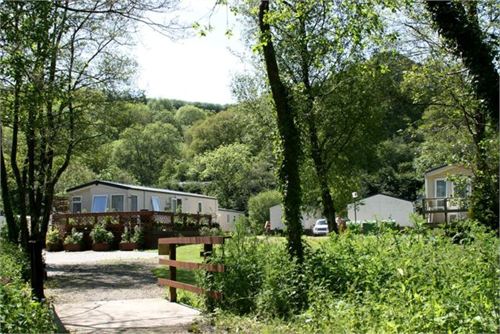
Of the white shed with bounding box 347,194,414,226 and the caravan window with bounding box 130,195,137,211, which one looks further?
the white shed with bounding box 347,194,414,226

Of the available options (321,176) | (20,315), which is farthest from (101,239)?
(20,315)

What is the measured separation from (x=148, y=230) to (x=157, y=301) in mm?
17967

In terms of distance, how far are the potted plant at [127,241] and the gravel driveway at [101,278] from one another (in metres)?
3.27

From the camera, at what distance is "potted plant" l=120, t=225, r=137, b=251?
2602 cm

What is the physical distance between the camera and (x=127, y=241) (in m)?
26.4

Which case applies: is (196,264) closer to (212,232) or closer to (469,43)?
(469,43)

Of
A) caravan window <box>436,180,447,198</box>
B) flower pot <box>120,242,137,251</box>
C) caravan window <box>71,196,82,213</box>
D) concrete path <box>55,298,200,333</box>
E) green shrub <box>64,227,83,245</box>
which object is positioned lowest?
concrete path <box>55,298,200,333</box>

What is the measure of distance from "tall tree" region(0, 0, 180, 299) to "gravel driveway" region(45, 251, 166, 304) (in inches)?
51.5

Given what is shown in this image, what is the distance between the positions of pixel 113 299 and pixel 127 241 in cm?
1632

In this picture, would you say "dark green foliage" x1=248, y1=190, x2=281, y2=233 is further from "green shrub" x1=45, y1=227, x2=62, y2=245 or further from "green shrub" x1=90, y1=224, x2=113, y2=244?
"green shrub" x1=90, y1=224, x2=113, y2=244

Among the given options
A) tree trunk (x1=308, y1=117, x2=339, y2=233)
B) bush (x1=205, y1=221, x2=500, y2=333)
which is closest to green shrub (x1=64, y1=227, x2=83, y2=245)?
tree trunk (x1=308, y1=117, x2=339, y2=233)

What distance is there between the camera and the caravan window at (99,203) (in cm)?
3338

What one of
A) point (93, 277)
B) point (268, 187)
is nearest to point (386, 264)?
point (93, 277)

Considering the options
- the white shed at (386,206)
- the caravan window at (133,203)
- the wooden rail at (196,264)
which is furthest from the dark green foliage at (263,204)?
the wooden rail at (196,264)
